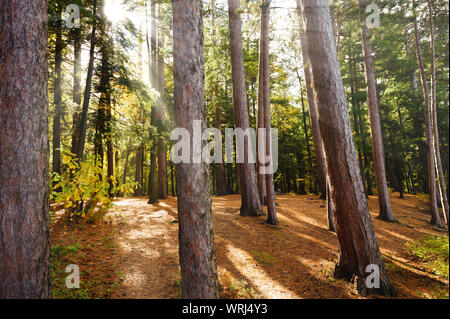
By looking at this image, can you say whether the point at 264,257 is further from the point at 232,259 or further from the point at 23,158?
the point at 23,158

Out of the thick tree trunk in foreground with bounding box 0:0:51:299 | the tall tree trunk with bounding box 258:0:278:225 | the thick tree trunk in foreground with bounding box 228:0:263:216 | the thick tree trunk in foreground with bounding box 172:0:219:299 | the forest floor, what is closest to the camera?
the thick tree trunk in foreground with bounding box 0:0:51:299

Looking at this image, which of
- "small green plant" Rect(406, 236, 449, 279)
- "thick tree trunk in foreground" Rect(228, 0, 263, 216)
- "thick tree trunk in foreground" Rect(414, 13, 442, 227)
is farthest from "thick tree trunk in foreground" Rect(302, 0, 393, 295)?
"thick tree trunk in foreground" Rect(414, 13, 442, 227)

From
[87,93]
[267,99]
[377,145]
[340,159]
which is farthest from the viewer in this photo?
[377,145]

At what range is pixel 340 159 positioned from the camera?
13.4 feet

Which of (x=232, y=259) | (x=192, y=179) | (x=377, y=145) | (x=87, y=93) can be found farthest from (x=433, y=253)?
(x=87, y=93)

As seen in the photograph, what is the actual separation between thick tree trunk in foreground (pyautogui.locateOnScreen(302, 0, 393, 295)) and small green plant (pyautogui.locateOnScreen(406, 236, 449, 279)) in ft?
6.44

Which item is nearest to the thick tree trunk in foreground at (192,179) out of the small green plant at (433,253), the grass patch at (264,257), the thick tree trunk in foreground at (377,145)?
the grass patch at (264,257)

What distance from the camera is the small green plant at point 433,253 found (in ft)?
14.9

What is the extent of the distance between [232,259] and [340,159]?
322 centimetres

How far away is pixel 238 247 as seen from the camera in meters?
5.35

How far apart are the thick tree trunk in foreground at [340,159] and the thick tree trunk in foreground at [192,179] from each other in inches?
102

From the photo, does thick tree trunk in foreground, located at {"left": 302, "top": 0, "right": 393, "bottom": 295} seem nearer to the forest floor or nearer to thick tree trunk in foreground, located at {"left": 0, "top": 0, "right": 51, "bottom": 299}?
the forest floor

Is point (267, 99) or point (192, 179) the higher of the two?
point (267, 99)

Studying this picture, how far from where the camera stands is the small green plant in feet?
14.9
